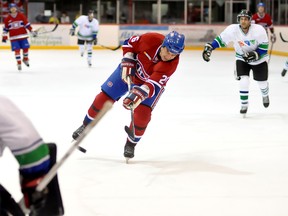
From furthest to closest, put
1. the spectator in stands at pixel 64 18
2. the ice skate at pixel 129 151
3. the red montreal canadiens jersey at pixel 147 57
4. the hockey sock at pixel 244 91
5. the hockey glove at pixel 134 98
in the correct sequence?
the spectator in stands at pixel 64 18 < the hockey sock at pixel 244 91 < the ice skate at pixel 129 151 < the red montreal canadiens jersey at pixel 147 57 < the hockey glove at pixel 134 98

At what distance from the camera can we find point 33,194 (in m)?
1.52

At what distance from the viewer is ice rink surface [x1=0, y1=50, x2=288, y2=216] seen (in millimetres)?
3246

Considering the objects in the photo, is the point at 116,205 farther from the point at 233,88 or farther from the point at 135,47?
the point at 233,88

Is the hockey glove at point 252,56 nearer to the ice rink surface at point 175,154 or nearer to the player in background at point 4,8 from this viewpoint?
the ice rink surface at point 175,154

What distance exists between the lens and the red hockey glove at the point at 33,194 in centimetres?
151

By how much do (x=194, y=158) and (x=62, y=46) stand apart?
38.0 feet

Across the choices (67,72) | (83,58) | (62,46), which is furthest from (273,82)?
(62,46)

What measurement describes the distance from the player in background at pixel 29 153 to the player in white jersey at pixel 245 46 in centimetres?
449

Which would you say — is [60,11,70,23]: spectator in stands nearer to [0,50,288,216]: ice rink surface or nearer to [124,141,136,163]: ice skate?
[0,50,288,216]: ice rink surface

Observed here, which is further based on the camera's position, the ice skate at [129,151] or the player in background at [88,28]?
the player in background at [88,28]

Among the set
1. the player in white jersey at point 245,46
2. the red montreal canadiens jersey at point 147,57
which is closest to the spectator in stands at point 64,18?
the player in white jersey at point 245,46

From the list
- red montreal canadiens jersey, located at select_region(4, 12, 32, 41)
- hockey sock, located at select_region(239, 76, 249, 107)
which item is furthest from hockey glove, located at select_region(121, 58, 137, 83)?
red montreal canadiens jersey, located at select_region(4, 12, 32, 41)

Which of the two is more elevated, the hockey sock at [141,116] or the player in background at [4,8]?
the player in background at [4,8]

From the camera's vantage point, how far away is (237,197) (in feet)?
11.0
